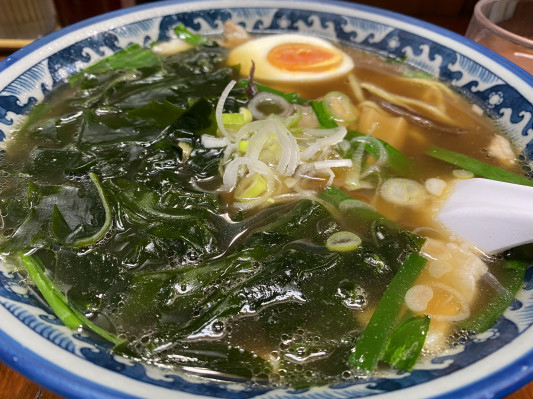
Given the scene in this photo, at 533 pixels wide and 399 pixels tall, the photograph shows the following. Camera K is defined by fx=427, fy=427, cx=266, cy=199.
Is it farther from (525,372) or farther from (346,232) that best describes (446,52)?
(525,372)

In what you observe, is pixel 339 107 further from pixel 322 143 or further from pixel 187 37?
pixel 187 37

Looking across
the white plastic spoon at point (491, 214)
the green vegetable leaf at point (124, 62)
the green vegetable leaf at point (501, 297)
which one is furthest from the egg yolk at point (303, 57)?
the green vegetable leaf at point (501, 297)

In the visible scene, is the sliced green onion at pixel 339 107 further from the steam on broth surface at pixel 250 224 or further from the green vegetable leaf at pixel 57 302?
the green vegetable leaf at pixel 57 302

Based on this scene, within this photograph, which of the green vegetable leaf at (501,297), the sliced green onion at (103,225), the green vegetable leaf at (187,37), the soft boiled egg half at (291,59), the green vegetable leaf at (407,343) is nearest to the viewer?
the green vegetable leaf at (407,343)

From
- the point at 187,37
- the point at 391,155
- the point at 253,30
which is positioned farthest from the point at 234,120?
the point at 253,30

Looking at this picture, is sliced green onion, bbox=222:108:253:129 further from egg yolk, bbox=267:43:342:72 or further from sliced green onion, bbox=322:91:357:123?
egg yolk, bbox=267:43:342:72

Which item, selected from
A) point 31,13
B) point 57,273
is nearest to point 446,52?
point 57,273
